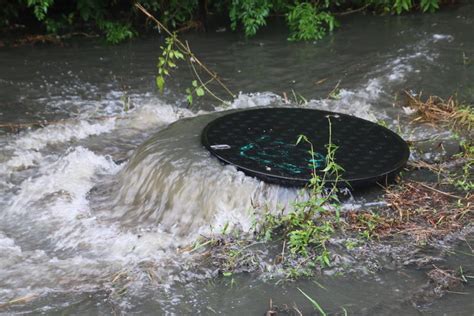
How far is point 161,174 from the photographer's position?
359 centimetres

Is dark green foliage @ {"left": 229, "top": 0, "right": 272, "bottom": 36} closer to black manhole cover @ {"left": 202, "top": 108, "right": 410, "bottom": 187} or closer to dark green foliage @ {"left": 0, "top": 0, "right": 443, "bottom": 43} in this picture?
dark green foliage @ {"left": 0, "top": 0, "right": 443, "bottom": 43}

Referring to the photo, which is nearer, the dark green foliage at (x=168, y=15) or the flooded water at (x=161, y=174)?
the flooded water at (x=161, y=174)

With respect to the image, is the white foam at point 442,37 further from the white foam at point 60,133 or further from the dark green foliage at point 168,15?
the white foam at point 60,133

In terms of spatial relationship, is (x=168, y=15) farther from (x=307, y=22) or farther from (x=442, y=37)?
(x=442, y=37)

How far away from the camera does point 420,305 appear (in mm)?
2576

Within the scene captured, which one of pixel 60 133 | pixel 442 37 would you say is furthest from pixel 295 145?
pixel 442 37

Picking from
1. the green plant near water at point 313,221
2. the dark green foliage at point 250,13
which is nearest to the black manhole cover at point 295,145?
the green plant near water at point 313,221

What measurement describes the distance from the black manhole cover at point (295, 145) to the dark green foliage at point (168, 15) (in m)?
3.13

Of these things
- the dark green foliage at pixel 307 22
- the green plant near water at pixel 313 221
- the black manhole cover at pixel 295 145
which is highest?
the dark green foliage at pixel 307 22

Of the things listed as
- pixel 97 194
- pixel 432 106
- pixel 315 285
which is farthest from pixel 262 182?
pixel 432 106

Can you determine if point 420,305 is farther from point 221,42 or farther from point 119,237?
point 221,42

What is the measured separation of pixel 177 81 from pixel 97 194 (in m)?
2.19

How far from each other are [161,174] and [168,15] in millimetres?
4069

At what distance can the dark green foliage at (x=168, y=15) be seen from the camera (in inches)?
277
